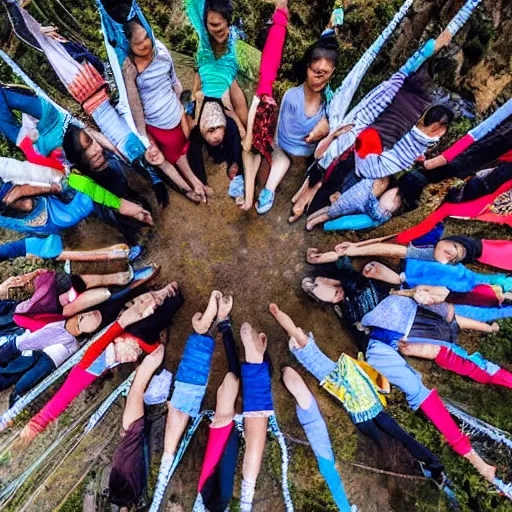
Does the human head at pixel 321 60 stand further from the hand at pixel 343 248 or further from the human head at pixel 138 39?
the hand at pixel 343 248

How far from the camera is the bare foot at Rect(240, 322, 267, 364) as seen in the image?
15.6 ft

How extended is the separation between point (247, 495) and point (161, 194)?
3.22 m

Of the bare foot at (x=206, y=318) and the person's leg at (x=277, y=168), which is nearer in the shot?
the bare foot at (x=206, y=318)

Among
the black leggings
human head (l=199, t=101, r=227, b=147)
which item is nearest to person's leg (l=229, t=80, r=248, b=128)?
human head (l=199, t=101, r=227, b=147)

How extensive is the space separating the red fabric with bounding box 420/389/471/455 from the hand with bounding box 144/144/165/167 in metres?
3.47

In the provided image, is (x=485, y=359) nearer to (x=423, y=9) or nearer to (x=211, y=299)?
(x=211, y=299)

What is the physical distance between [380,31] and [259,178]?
6.86 ft

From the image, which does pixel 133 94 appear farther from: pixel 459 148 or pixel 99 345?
pixel 459 148

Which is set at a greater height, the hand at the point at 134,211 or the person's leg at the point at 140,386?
the hand at the point at 134,211

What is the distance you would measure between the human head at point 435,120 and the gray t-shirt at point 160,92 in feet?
7.36

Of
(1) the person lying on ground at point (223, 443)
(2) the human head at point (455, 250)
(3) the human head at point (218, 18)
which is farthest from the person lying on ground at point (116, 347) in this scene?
(2) the human head at point (455, 250)

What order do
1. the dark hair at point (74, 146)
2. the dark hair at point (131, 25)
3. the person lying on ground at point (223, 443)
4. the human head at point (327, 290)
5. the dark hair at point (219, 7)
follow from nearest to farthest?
the dark hair at point (131, 25), the dark hair at point (219, 7), the dark hair at point (74, 146), the person lying on ground at point (223, 443), the human head at point (327, 290)

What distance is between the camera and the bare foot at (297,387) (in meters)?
4.66

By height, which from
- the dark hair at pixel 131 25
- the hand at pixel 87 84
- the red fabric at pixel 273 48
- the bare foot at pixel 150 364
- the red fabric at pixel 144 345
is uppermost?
the red fabric at pixel 273 48
